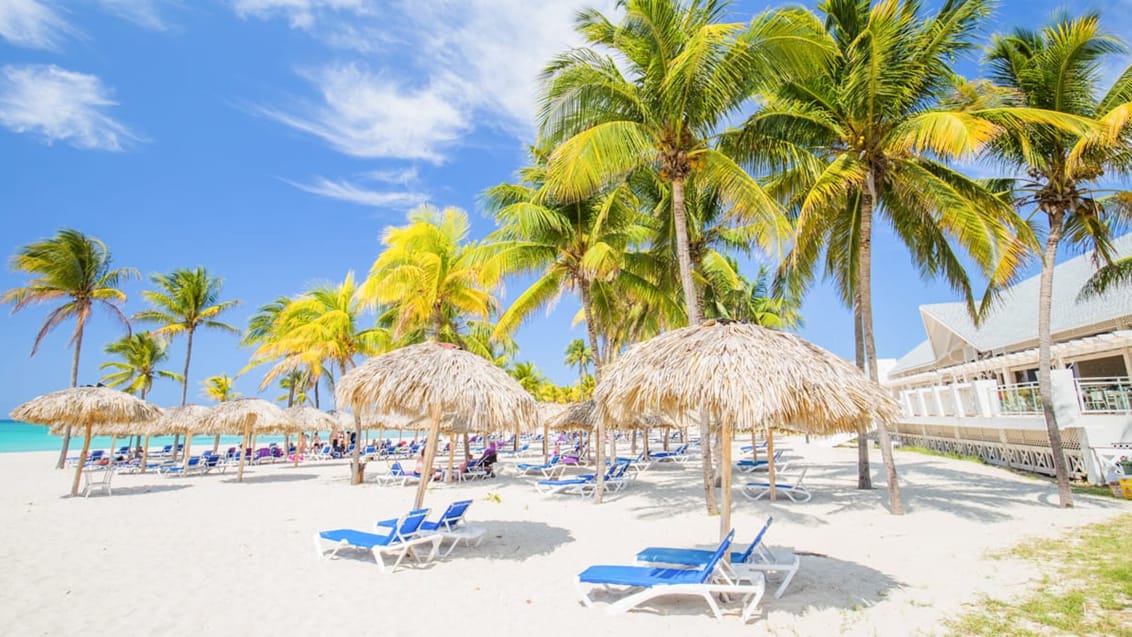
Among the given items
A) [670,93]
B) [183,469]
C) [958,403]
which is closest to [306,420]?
[183,469]

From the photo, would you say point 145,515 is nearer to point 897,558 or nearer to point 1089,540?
point 897,558

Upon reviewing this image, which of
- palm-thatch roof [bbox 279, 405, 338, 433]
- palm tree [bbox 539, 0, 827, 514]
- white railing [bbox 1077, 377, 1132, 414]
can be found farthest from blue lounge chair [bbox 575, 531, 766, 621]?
palm-thatch roof [bbox 279, 405, 338, 433]

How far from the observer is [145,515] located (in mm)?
11297

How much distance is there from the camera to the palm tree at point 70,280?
1938 cm

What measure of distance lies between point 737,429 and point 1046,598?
335 cm

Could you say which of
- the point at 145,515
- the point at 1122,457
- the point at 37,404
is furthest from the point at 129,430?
the point at 1122,457

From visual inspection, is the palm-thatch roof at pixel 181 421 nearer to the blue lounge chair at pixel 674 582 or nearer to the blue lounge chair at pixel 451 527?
the blue lounge chair at pixel 451 527

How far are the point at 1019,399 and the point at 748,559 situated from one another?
13.1 meters

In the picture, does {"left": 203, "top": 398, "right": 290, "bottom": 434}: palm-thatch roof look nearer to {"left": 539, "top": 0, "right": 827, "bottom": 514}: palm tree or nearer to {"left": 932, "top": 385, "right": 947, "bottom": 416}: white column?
{"left": 539, "top": 0, "right": 827, "bottom": 514}: palm tree

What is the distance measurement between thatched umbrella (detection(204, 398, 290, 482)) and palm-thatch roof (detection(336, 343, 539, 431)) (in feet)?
39.5

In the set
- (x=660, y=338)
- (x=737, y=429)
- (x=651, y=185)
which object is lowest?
(x=737, y=429)

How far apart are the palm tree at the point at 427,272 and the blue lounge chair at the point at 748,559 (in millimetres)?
10199

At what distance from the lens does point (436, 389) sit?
288 inches

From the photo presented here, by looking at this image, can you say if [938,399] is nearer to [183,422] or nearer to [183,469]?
[183,422]
